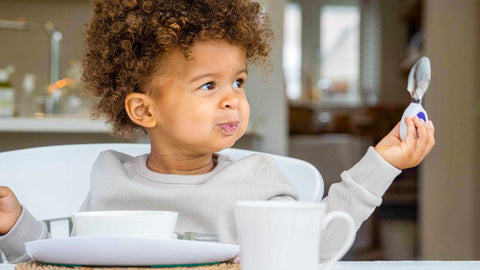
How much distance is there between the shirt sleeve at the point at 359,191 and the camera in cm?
64

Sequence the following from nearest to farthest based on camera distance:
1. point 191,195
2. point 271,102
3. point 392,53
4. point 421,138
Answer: point 421,138 < point 191,195 < point 271,102 < point 392,53

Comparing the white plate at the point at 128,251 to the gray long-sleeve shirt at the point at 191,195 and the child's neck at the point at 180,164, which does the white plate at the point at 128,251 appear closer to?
the gray long-sleeve shirt at the point at 191,195

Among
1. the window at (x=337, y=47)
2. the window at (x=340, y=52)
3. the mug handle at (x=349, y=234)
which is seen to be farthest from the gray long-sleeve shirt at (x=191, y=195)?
the window at (x=340, y=52)

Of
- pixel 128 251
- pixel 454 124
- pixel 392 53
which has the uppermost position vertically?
pixel 392 53

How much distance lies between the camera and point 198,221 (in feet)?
2.52

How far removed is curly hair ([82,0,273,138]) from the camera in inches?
30.4

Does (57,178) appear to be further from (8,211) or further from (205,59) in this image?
(205,59)

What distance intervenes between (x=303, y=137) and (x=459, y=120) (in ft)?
5.57

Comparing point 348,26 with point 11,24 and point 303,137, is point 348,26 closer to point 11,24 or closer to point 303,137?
point 303,137

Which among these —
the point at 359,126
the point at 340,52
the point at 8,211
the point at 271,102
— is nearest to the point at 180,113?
the point at 8,211

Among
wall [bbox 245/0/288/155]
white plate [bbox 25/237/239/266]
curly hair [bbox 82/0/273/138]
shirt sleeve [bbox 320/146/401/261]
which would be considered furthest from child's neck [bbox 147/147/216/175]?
wall [bbox 245/0/288/155]

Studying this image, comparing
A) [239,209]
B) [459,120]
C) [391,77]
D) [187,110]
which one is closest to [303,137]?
[459,120]

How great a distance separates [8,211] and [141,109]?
0.74 ft

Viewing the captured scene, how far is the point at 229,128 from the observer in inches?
30.2
